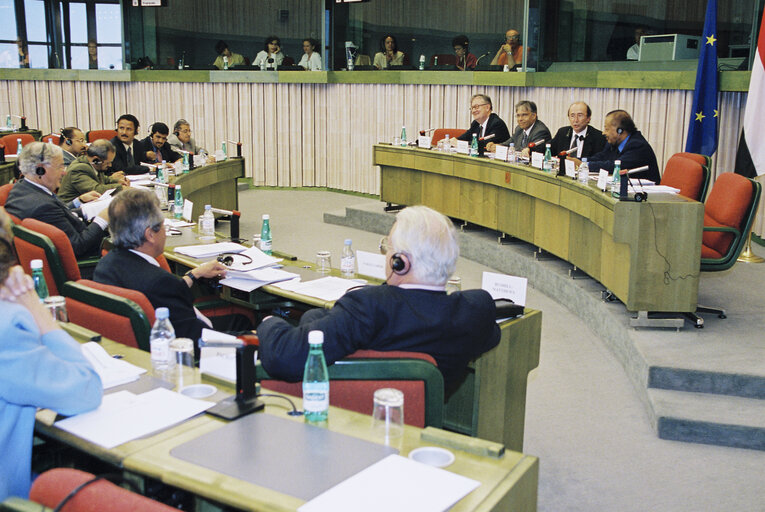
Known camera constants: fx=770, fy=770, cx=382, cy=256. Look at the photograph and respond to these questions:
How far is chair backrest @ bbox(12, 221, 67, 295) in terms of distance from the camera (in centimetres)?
361

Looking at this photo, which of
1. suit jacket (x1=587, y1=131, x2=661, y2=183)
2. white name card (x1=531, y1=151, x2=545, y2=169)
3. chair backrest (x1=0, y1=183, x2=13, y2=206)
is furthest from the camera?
white name card (x1=531, y1=151, x2=545, y2=169)

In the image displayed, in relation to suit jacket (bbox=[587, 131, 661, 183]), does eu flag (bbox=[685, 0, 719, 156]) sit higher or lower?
higher

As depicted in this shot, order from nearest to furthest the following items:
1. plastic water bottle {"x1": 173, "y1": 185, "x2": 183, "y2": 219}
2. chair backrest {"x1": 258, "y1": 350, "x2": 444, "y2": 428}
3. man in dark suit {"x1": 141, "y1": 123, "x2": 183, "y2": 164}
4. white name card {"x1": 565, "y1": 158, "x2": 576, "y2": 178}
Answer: chair backrest {"x1": 258, "y1": 350, "x2": 444, "y2": 428}
plastic water bottle {"x1": 173, "y1": 185, "x2": 183, "y2": 219}
white name card {"x1": 565, "y1": 158, "x2": 576, "y2": 178}
man in dark suit {"x1": 141, "y1": 123, "x2": 183, "y2": 164}

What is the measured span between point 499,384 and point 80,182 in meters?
4.07

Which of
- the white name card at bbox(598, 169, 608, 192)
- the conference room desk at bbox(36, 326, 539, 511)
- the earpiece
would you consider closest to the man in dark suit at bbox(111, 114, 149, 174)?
the white name card at bbox(598, 169, 608, 192)

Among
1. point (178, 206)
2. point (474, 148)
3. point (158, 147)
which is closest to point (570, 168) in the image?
point (474, 148)

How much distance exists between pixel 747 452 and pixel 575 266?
2.50 m

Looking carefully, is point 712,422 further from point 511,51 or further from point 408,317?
point 511,51

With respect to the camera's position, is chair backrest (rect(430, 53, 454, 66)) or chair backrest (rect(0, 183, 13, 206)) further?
chair backrest (rect(430, 53, 454, 66))

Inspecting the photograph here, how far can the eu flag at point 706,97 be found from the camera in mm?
6566

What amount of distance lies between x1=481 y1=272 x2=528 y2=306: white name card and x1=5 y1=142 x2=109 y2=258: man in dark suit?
8.26 ft

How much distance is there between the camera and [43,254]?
365cm

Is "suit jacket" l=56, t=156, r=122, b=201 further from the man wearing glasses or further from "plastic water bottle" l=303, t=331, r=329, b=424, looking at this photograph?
the man wearing glasses

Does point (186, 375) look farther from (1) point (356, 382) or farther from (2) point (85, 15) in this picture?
(2) point (85, 15)
